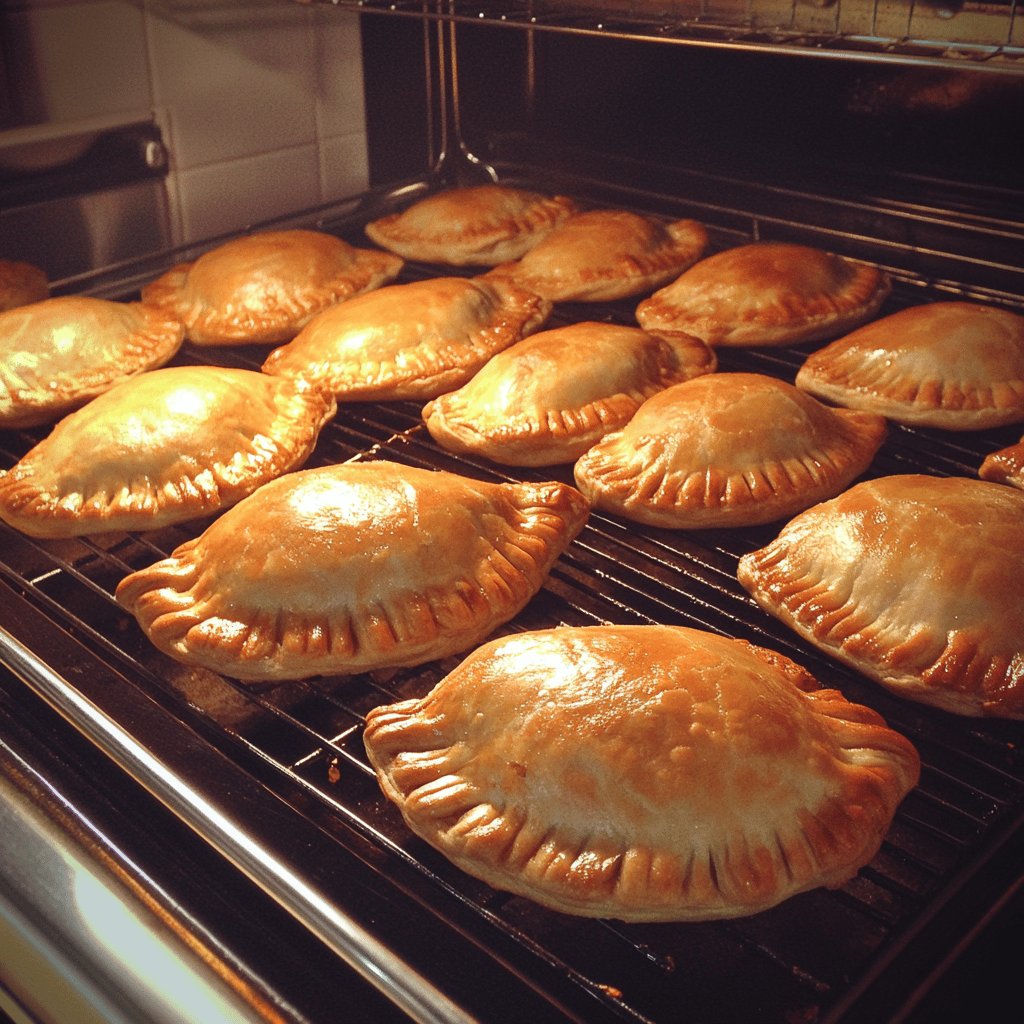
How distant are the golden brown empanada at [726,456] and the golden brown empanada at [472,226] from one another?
118 cm

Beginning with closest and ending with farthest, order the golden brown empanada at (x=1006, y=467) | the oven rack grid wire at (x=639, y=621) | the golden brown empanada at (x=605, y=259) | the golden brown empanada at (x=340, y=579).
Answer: the oven rack grid wire at (x=639, y=621) < the golden brown empanada at (x=340, y=579) < the golden brown empanada at (x=1006, y=467) < the golden brown empanada at (x=605, y=259)

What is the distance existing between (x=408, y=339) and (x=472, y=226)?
75cm

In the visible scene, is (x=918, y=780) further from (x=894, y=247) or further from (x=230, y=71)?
(x=230, y=71)

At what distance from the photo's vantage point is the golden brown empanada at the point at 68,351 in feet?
8.30

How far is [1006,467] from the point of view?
2.11 m

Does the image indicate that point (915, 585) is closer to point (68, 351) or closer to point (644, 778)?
point (644, 778)

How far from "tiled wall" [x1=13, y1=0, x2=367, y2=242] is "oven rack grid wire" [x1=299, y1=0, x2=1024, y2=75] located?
0.36 m

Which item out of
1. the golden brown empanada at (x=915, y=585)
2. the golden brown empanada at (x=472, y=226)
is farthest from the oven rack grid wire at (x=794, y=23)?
the golden brown empanada at (x=915, y=585)

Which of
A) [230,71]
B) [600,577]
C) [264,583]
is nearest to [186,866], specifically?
[264,583]

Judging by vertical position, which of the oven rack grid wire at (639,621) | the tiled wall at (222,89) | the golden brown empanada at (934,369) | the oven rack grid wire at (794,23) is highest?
the oven rack grid wire at (794,23)

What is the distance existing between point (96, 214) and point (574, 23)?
1.41 meters


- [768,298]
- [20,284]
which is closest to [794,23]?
[768,298]

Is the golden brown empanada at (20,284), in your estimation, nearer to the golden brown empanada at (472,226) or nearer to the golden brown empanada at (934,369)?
the golden brown empanada at (472,226)

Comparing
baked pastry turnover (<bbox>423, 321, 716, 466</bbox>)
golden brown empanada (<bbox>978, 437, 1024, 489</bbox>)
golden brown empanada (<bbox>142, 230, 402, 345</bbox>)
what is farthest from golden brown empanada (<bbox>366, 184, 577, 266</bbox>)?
golden brown empanada (<bbox>978, 437, 1024, 489</bbox>)
